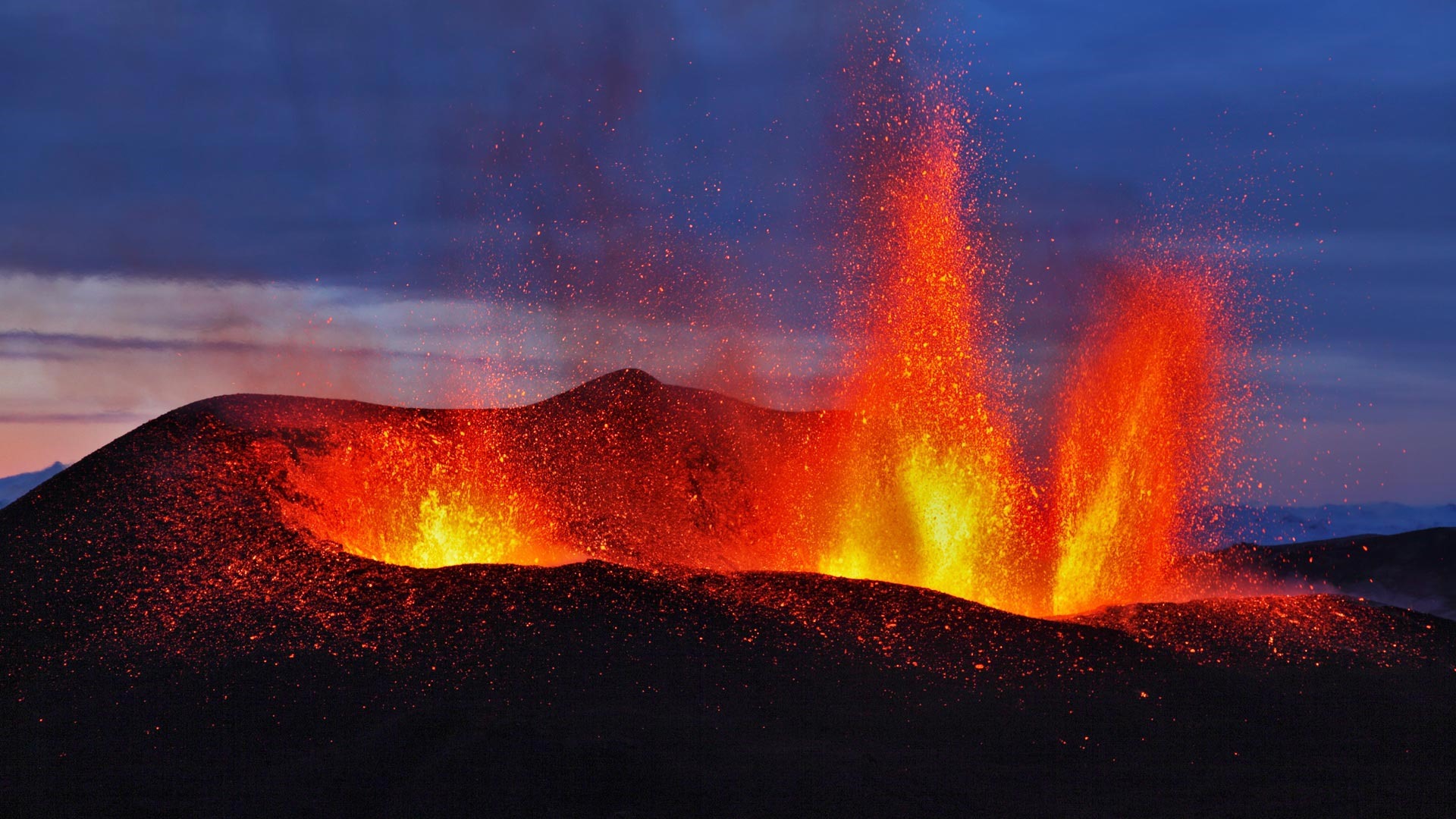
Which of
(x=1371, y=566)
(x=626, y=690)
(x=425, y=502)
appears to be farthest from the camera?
(x=1371, y=566)

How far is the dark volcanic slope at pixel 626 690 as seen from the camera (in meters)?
10.3

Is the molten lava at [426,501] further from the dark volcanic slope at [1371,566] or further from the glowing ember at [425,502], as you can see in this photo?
the dark volcanic slope at [1371,566]

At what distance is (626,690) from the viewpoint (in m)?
11.8

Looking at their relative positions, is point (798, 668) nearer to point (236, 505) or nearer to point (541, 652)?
point (541, 652)

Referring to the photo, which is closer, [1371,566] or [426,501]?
[426,501]

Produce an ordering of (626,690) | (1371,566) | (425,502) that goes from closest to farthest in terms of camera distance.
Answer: (626,690)
(425,502)
(1371,566)

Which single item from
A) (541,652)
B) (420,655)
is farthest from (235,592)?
(541,652)

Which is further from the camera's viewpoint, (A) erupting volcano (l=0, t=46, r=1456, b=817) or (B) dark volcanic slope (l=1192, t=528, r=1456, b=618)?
(B) dark volcanic slope (l=1192, t=528, r=1456, b=618)

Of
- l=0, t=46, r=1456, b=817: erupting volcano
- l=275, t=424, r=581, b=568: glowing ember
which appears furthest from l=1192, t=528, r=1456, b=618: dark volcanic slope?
l=275, t=424, r=581, b=568: glowing ember

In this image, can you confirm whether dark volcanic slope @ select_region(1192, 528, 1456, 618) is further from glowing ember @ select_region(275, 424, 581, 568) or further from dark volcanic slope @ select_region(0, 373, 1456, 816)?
glowing ember @ select_region(275, 424, 581, 568)

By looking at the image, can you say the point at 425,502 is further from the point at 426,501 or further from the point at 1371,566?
the point at 1371,566

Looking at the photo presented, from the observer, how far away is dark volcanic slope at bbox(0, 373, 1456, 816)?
406 inches

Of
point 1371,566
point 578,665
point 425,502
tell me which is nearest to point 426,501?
point 425,502

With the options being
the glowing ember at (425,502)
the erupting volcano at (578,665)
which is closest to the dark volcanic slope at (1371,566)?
the erupting volcano at (578,665)
